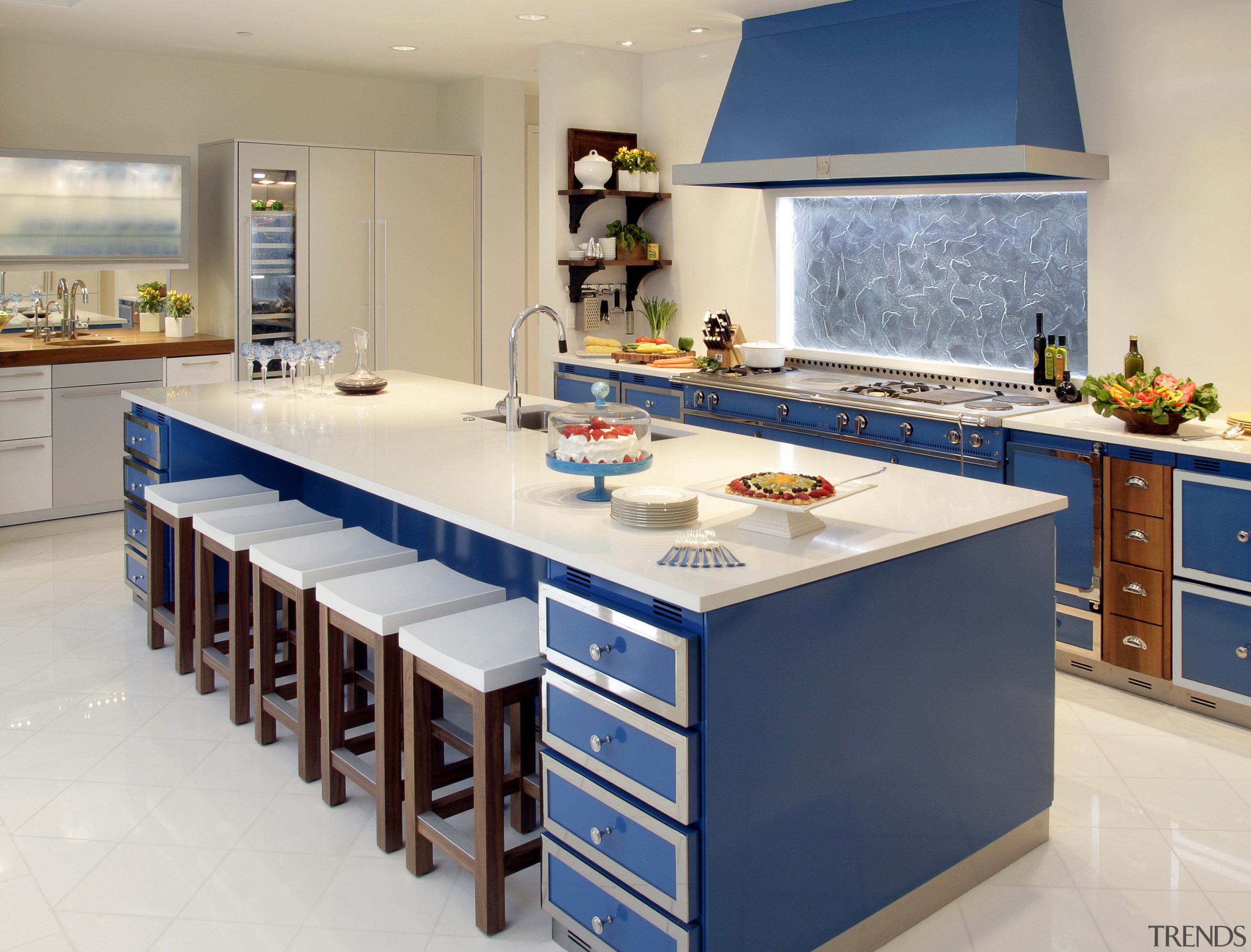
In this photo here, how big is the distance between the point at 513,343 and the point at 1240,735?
2.74 metres

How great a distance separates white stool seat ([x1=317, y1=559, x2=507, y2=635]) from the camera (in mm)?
2881

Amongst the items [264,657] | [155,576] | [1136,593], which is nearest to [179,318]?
[155,576]

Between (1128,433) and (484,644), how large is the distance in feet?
8.29

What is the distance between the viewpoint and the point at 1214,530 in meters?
3.68

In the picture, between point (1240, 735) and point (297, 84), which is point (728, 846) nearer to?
point (1240, 735)

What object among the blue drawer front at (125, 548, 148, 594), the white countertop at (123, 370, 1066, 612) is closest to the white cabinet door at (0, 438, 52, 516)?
the blue drawer front at (125, 548, 148, 594)

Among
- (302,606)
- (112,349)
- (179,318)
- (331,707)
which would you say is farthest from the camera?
(179,318)

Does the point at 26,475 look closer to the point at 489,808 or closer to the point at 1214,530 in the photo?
the point at 489,808

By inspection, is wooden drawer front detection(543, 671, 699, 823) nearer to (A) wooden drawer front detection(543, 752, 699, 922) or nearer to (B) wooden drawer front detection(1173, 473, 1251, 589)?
(A) wooden drawer front detection(543, 752, 699, 922)

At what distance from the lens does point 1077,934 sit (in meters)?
2.60

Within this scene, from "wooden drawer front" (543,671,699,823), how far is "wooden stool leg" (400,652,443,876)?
389 millimetres

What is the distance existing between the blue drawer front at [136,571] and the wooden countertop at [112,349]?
1.74 m

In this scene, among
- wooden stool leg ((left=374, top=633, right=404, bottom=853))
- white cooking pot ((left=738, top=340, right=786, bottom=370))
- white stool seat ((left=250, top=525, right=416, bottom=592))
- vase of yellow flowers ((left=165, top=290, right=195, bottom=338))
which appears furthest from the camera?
vase of yellow flowers ((left=165, top=290, right=195, bottom=338))

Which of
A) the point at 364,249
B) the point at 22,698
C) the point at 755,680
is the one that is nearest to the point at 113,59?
the point at 364,249
